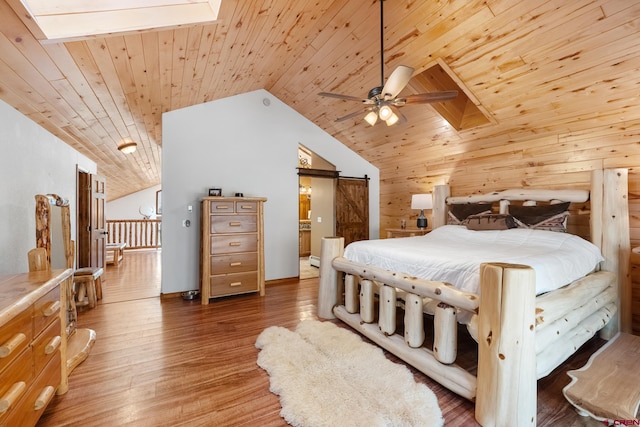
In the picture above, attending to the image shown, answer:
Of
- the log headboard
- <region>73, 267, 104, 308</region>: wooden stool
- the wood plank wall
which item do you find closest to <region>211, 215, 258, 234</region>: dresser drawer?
<region>73, 267, 104, 308</region>: wooden stool

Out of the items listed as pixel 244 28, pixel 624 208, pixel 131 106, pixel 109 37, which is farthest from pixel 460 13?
pixel 131 106

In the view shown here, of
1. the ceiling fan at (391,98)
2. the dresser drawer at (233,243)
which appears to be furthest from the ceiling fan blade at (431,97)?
the dresser drawer at (233,243)

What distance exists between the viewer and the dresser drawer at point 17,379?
113 centimetres

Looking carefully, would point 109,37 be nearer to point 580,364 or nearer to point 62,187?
point 62,187

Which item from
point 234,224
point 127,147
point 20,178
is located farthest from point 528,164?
point 127,147

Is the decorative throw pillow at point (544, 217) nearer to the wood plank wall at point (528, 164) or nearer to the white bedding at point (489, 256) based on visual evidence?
the white bedding at point (489, 256)

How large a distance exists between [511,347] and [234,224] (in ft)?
10.9

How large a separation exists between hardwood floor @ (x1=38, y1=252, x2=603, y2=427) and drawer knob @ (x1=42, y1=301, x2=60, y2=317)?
60cm

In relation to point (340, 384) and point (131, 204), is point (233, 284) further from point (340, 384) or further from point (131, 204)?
point (131, 204)

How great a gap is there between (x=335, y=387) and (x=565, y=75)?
335 centimetres

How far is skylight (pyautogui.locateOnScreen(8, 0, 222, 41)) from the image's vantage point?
1729 mm

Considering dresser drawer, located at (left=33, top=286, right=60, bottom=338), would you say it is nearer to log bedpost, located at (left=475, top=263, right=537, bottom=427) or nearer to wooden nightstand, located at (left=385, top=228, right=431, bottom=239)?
log bedpost, located at (left=475, top=263, right=537, bottom=427)

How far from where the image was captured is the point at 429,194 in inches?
184

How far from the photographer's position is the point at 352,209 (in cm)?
558
